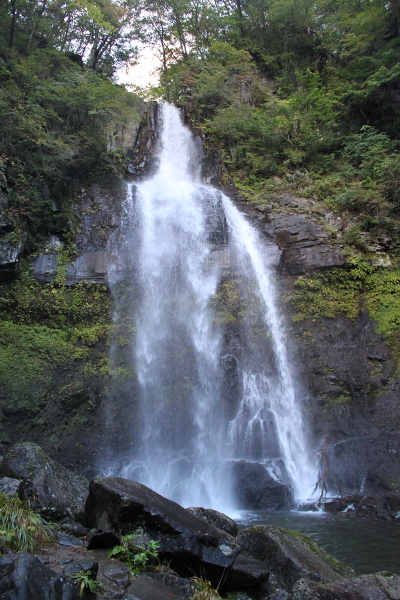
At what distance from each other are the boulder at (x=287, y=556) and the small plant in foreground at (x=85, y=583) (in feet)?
7.20

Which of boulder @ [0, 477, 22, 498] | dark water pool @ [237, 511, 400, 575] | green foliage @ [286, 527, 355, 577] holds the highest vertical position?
boulder @ [0, 477, 22, 498]

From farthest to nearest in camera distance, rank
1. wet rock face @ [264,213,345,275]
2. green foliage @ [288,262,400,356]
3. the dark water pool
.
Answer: wet rock face @ [264,213,345,275] < green foliage @ [288,262,400,356] < the dark water pool

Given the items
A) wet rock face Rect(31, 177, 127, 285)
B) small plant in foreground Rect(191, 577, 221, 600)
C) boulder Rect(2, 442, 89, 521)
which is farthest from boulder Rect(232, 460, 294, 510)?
wet rock face Rect(31, 177, 127, 285)

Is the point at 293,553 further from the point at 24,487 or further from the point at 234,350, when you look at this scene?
the point at 234,350

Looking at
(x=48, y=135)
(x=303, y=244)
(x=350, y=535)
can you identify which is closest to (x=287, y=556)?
(x=350, y=535)

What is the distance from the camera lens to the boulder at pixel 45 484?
5.16 meters

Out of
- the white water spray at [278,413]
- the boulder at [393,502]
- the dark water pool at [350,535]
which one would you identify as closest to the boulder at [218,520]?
the dark water pool at [350,535]

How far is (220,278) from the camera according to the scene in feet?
45.1

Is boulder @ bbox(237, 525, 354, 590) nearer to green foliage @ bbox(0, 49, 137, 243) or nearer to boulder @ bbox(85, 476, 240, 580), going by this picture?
boulder @ bbox(85, 476, 240, 580)

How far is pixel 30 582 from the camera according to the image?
2.59 metres

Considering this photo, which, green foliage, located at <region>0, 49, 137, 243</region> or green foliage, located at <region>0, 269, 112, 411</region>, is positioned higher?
green foliage, located at <region>0, 49, 137, 243</region>

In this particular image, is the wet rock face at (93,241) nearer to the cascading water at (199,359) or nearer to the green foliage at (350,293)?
the cascading water at (199,359)

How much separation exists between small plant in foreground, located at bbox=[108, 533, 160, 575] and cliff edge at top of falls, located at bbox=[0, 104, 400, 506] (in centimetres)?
647

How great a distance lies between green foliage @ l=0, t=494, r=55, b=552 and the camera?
11.9ft
